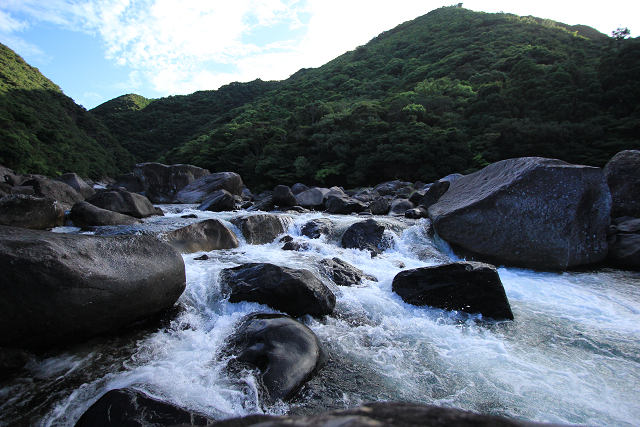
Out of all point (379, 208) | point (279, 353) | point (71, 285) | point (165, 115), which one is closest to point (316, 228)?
point (379, 208)

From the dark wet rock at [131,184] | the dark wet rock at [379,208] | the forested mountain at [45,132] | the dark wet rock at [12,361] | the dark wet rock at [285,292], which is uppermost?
the forested mountain at [45,132]

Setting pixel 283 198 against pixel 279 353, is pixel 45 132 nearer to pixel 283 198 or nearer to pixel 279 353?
pixel 283 198

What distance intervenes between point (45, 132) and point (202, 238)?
A: 36442 millimetres

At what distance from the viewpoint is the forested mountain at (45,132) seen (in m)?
24.2

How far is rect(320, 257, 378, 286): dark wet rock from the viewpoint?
530 cm

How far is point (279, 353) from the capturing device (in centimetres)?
290

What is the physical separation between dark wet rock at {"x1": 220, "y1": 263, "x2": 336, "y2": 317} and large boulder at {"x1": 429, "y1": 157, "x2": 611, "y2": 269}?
465 cm

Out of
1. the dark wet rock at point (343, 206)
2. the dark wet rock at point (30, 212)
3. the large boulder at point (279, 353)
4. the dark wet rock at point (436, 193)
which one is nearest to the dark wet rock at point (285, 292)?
the large boulder at point (279, 353)

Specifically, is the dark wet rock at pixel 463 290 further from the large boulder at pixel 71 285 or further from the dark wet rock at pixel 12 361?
the dark wet rock at pixel 12 361

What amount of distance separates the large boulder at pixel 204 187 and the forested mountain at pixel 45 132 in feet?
55.9

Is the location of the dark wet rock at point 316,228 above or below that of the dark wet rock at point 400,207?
above

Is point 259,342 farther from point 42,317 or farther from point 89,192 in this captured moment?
point 89,192

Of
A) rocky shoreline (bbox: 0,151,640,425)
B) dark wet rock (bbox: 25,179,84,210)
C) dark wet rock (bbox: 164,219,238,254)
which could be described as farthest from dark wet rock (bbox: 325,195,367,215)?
dark wet rock (bbox: 25,179,84,210)

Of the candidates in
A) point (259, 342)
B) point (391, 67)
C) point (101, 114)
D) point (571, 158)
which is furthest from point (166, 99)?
point (259, 342)
